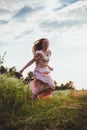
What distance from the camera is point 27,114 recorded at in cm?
1000

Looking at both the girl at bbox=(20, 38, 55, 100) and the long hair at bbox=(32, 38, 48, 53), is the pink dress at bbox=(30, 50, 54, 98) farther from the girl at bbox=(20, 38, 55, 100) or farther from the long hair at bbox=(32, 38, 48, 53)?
the long hair at bbox=(32, 38, 48, 53)

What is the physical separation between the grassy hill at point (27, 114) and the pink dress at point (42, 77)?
326mm

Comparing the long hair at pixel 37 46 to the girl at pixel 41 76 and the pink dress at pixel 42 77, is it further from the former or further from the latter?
the pink dress at pixel 42 77

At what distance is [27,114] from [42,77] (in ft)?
6.32

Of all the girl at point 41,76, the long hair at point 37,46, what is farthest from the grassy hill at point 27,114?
the long hair at point 37,46

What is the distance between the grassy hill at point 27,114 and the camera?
8.22m

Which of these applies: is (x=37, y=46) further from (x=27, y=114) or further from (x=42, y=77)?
(x=27, y=114)

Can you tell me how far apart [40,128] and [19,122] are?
0.81 m

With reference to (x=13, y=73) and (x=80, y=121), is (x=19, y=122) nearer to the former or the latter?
(x=80, y=121)

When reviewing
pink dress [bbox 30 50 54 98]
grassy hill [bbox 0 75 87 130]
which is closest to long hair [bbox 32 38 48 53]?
pink dress [bbox 30 50 54 98]

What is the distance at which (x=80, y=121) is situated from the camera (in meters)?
8.56

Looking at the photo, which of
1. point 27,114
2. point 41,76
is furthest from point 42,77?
point 27,114

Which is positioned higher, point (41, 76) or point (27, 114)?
point (41, 76)

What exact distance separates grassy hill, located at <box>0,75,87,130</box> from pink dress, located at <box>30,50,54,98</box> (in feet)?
1.07
